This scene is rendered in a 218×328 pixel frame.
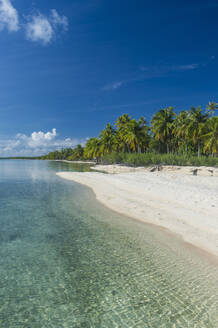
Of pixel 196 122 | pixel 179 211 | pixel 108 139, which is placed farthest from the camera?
pixel 108 139

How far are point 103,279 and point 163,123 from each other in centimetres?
4738

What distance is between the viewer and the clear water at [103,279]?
130 inches

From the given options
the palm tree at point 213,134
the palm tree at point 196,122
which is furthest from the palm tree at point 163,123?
the palm tree at point 213,134

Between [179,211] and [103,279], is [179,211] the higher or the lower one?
the higher one

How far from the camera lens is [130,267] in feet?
15.8

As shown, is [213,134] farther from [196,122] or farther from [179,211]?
[179,211]

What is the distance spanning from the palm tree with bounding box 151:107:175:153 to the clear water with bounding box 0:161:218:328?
43.3 metres

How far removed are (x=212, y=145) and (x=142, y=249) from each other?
39.8m

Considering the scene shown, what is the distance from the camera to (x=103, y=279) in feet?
14.3

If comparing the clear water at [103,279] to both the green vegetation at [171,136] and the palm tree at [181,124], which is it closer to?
the green vegetation at [171,136]

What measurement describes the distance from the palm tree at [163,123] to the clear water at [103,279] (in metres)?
43.3

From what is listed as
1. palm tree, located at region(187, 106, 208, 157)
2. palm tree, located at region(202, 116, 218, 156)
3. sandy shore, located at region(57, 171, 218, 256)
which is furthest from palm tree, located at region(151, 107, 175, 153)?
sandy shore, located at region(57, 171, 218, 256)

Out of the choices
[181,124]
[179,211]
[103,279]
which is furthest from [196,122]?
[103,279]

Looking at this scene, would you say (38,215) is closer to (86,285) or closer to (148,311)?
(86,285)
